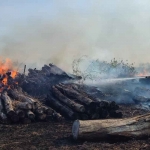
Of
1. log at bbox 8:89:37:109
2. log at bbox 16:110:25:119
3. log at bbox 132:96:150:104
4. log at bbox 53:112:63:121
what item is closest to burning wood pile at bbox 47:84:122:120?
log at bbox 53:112:63:121

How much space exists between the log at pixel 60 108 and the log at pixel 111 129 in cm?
288

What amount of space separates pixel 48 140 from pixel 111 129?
2.04m

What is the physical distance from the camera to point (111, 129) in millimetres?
8352

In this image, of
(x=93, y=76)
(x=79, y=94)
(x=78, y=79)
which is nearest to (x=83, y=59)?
(x=93, y=76)

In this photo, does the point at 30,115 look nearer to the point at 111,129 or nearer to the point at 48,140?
the point at 48,140

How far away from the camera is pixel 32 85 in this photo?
1695cm

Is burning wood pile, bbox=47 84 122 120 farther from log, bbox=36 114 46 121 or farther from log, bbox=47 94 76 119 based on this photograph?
log, bbox=36 114 46 121

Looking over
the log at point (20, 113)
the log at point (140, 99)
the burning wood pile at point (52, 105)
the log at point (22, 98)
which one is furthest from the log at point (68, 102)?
→ the log at point (140, 99)

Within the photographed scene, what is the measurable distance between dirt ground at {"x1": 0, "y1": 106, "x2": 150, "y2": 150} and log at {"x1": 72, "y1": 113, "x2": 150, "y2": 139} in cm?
19

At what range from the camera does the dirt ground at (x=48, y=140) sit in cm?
790

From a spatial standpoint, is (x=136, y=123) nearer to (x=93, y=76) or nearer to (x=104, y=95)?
(x=104, y=95)

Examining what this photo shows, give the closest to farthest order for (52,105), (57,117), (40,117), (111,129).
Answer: (111,129) → (40,117) → (57,117) → (52,105)

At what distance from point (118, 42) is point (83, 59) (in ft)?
36.8

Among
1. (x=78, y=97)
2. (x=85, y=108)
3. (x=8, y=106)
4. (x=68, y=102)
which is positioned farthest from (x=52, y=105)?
(x=8, y=106)
